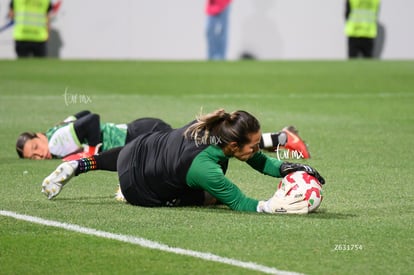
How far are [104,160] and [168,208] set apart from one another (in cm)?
70

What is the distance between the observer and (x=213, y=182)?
23.8ft

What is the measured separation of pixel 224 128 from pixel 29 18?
19514 millimetres

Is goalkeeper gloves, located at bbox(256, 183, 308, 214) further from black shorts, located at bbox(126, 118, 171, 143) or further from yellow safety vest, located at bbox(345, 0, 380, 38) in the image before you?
yellow safety vest, located at bbox(345, 0, 380, 38)

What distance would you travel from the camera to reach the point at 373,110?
16172 millimetres

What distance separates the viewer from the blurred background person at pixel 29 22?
2619 centimetres

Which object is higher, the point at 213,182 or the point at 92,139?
the point at 213,182

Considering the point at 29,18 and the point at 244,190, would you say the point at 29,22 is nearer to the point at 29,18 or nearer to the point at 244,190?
the point at 29,18

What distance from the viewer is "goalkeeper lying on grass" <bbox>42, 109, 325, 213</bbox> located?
288 inches

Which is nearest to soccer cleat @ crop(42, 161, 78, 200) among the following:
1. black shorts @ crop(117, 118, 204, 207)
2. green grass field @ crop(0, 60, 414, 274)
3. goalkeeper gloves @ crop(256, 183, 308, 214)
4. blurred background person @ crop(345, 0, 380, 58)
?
green grass field @ crop(0, 60, 414, 274)

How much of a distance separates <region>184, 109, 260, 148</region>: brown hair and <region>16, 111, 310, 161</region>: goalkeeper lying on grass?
10.4ft

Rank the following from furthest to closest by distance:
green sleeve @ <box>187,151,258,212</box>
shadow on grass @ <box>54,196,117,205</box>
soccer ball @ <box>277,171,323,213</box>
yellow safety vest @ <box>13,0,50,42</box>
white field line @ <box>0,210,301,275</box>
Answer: yellow safety vest @ <box>13,0,50,42</box>, shadow on grass @ <box>54,196,117,205</box>, soccer ball @ <box>277,171,323,213</box>, green sleeve @ <box>187,151,258,212</box>, white field line @ <box>0,210,301,275</box>

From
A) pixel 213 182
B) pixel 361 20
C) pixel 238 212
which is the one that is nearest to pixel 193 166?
pixel 213 182

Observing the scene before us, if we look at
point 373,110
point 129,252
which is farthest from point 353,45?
point 129,252

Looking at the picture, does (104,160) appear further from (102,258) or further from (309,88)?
(309,88)
